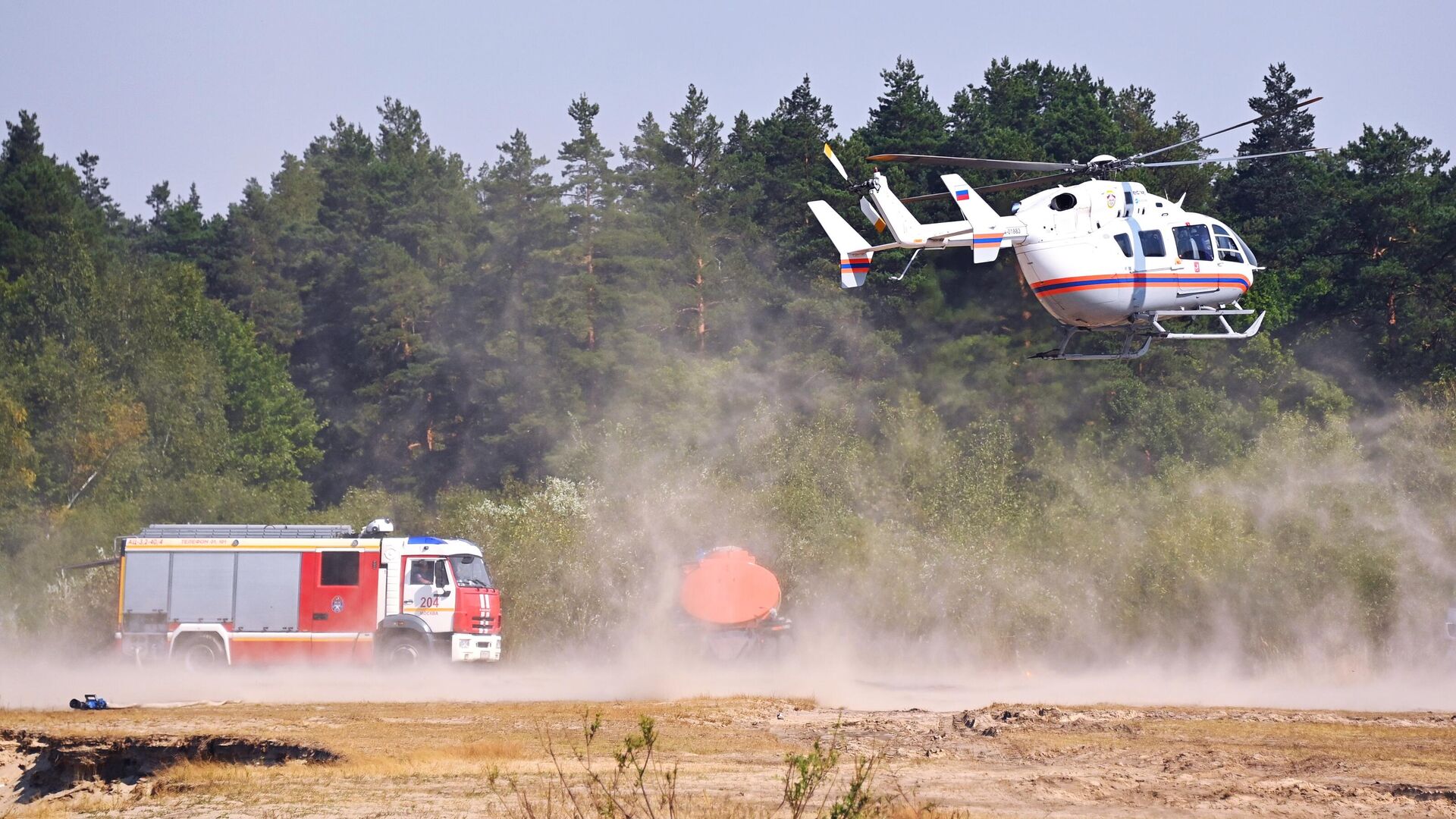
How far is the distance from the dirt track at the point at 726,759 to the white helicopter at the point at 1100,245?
701 centimetres

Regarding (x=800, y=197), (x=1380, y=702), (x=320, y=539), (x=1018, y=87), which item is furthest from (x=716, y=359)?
(x=1380, y=702)

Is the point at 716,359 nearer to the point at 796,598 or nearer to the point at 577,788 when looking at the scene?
the point at 796,598

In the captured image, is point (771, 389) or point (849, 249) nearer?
point (849, 249)

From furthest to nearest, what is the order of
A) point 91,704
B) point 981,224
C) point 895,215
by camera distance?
point 895,215 < point 981,224 < point 91,704

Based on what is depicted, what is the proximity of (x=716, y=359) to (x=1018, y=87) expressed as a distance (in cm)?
1939

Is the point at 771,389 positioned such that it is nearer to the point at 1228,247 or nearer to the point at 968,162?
the point at 1228,247

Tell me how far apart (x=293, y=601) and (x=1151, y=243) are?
54.9 ft

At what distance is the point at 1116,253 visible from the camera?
968 inches

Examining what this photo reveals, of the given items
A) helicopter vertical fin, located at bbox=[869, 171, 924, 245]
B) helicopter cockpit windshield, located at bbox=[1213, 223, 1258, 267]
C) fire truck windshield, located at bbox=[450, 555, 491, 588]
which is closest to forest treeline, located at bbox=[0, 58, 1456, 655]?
fire truck windshield, located at bbox=[450, 555, 491, 588]

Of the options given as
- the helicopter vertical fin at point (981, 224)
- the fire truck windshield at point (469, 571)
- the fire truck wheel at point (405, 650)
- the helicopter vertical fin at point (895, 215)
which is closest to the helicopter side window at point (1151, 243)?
the helicopter vertical fin at point (981, 224)

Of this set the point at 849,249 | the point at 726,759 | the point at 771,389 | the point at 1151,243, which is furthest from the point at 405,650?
the point at 771,389

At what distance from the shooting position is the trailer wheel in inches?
1061

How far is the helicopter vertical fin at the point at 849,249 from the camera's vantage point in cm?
2658

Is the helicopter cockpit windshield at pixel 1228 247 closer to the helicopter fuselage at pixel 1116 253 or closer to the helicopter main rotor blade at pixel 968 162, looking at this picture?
the helicopter fuselage at pixel 1116 253
